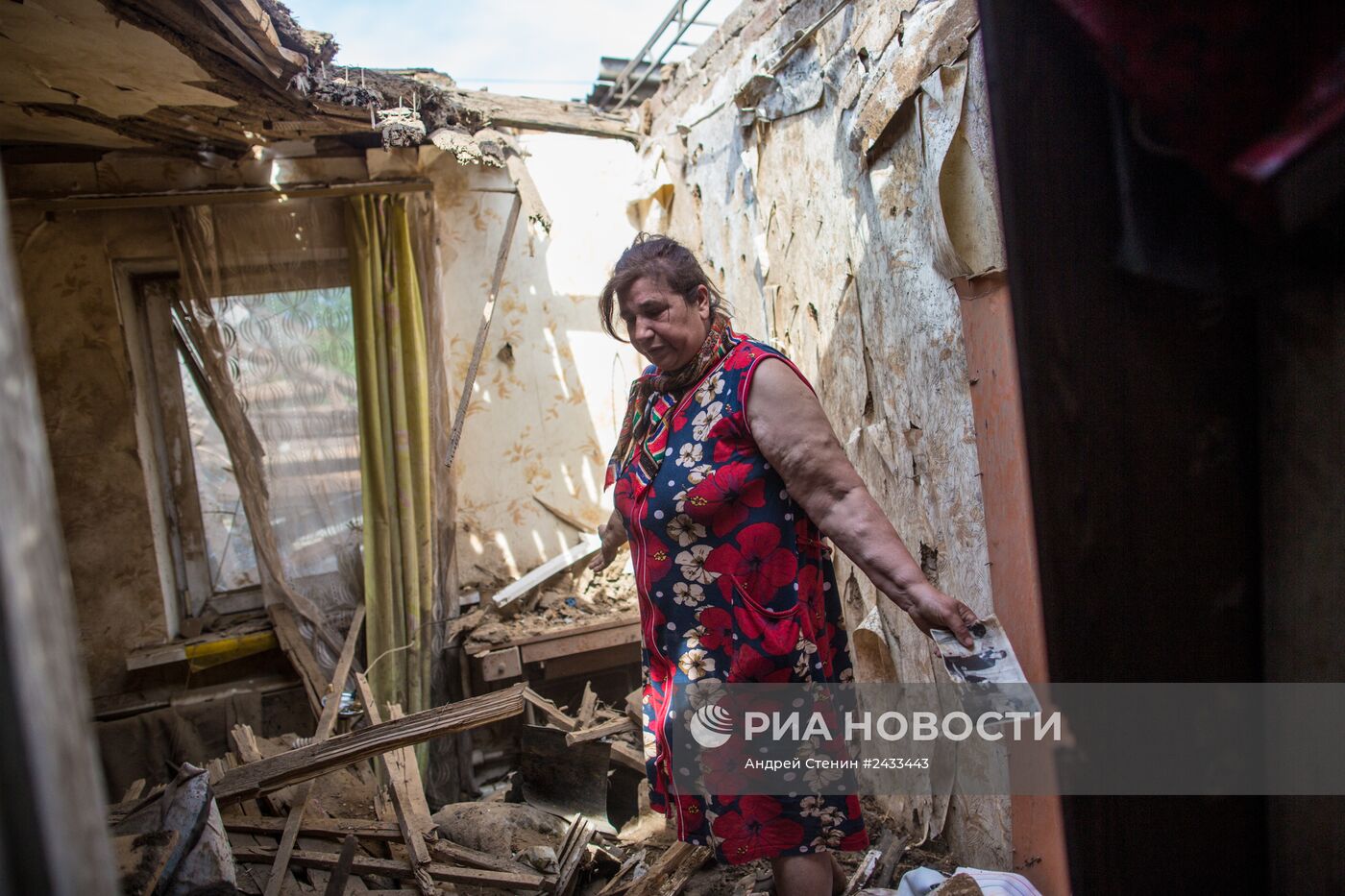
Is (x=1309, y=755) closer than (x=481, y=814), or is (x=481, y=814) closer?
(x=1309, y=755)

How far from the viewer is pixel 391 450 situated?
4.37 m

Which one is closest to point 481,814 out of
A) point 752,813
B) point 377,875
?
point 377,875

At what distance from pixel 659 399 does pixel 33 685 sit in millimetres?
1757

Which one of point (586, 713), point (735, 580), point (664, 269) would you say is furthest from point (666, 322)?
point (586, 713)

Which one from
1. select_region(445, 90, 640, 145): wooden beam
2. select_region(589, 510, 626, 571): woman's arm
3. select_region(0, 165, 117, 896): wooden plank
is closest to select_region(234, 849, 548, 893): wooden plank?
select_region(589, 510, 626, 571): woman's arm

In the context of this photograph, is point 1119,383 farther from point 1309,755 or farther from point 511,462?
point 511,462

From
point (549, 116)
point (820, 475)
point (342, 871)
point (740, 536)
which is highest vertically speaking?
point (549, 116)

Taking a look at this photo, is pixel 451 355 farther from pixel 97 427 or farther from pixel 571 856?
pixel 571 856

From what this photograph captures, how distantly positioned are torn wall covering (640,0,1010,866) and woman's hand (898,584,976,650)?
0.55m

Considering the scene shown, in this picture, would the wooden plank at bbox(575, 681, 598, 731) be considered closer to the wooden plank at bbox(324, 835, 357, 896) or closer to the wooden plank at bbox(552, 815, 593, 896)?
the wooden plank at bbox(552, 815, 593, 896)

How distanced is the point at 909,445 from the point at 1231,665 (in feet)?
4.59

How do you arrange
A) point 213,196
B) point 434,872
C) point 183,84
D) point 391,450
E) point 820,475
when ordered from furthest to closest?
point 391,450 < point 213,196 < point 183,84 < point 434,872 < point 820,475

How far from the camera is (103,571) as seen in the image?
4.13m

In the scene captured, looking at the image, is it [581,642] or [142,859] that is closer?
[142,859]
